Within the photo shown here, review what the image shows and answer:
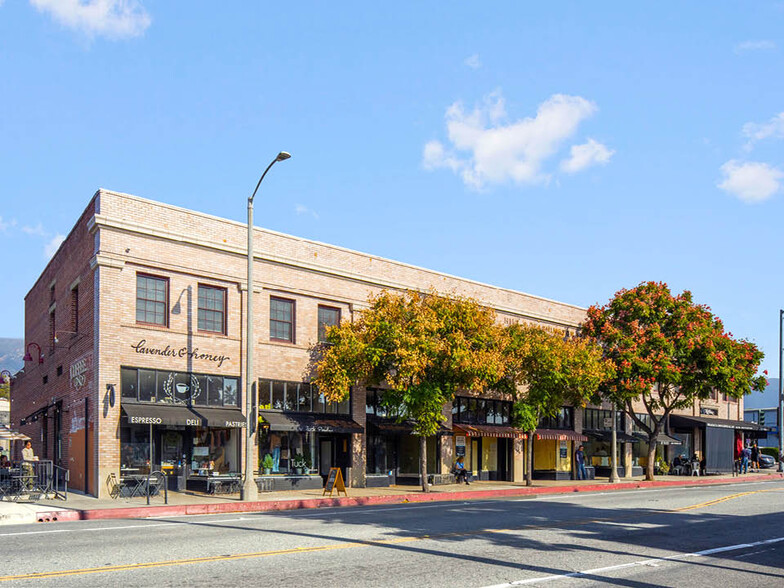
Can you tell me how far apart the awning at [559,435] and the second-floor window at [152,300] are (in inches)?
800

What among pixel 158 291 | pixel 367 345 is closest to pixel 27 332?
pixel 158 291

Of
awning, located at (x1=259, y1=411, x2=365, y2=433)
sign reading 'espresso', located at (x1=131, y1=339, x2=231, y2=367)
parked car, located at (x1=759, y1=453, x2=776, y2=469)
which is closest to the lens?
sign reading 'espresso', located at (x1=131, y1=339, x2=231, y2=367)

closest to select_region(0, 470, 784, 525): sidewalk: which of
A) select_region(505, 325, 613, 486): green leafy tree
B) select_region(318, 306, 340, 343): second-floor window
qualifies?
select_region(505, 325, 613, 486): green leafy tree

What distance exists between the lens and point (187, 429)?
93.8 feet

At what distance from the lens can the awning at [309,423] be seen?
99.2ft

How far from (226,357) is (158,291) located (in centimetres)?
350

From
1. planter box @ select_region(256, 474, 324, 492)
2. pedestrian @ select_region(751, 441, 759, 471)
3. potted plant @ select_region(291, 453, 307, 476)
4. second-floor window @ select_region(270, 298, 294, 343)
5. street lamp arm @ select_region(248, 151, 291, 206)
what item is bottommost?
pedestrian @ select_region(751, 441, 759, 471)

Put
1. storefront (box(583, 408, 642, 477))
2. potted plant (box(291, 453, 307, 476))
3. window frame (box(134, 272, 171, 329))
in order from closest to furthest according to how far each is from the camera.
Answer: window frame (box(134, 272, 171, 329)) → potted plant (box(291, 453, 307, 476)) → storefront (box(583, 408, 642, 477))

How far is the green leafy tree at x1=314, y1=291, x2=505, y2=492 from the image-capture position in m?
29.8

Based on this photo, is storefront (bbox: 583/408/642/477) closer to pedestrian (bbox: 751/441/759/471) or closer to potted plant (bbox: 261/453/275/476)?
pedestrian (bbox: 751/441/759/471)

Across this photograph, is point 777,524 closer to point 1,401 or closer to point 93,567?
point 93,567

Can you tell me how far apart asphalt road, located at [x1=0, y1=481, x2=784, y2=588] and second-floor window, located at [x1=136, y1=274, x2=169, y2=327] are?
35.0ft

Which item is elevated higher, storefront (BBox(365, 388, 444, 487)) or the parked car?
storefront (BBox(365, 388, 444, 487))

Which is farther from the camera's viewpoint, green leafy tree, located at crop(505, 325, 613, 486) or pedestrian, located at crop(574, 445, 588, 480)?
pedestrian, located at crop(574, 445, 588, 480)
